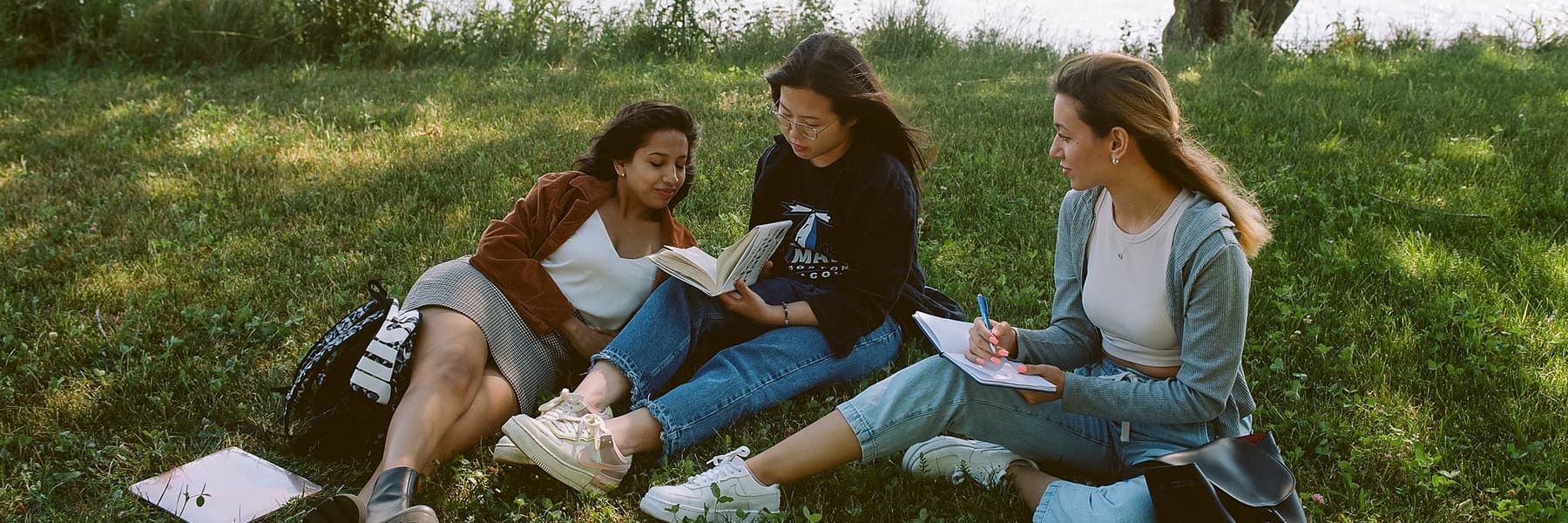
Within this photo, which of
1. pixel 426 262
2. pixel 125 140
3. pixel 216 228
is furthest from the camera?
pixel 125 140

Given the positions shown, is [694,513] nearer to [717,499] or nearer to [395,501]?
[717,499]

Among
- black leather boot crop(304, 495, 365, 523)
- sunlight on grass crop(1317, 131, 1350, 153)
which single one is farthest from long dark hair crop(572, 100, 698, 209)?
sunlight on grass crop(1317, 131, 1350, 153)

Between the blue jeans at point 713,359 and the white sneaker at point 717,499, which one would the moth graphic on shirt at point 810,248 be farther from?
the white sneaker at point 717,499

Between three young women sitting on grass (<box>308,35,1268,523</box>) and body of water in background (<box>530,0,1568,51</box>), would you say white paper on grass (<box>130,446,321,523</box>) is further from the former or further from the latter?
body of water in background (<box>530,0,1568,51</box>)

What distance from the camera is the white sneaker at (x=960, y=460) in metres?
3.20

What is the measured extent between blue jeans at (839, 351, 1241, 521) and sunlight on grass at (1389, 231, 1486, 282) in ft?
7.40

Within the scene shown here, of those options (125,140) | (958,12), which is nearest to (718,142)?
(125,140)

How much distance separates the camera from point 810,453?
306 centimetres

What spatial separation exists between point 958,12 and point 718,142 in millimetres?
5190

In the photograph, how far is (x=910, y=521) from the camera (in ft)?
10.1

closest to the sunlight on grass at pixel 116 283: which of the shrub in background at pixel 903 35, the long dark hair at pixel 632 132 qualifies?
the long dark hair at pixel 632 132

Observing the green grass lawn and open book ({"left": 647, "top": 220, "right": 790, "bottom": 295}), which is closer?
the green grass lawn

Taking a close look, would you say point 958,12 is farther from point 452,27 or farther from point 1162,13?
point 452,27

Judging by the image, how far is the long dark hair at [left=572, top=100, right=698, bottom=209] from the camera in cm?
386
